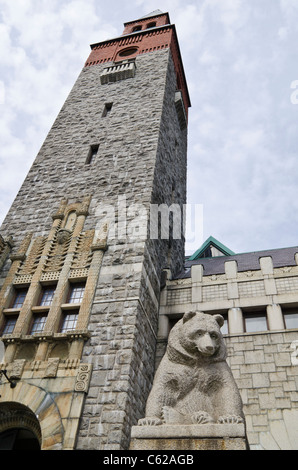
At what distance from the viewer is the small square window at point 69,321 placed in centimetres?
909

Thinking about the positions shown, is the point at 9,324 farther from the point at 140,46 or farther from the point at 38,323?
the point at 140,46

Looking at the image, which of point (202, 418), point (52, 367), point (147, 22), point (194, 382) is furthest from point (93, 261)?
point (147, 22)

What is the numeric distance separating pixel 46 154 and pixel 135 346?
9413 millimetres

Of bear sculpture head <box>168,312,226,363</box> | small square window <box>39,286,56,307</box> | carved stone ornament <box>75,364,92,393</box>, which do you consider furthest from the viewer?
small square window <box>39,286,56,307</box>

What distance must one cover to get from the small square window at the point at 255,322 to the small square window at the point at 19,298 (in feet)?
19.7

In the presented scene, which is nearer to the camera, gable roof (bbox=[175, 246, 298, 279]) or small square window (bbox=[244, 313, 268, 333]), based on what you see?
small square window (bbox=[244, 313, 268, 333])

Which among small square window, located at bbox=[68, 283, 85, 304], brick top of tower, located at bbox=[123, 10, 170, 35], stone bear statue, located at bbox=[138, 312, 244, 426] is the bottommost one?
stone bear statue, located at bbox=[138, 312, 244, 426]

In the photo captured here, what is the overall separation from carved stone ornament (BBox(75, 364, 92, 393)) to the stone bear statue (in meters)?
2.68

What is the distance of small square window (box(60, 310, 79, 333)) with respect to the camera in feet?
29.8

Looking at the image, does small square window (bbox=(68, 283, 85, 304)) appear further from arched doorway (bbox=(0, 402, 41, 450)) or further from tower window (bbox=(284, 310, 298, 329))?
tower window (bbox=(284, 310, 298, 329))

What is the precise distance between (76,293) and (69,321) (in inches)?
32.9

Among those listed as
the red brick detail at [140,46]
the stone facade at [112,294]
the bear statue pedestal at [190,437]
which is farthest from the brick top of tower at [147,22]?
the bear statue pedestal at [190,437]

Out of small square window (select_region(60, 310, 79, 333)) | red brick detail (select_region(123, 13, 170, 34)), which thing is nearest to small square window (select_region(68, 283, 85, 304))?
small square window (select_region(60, 310, 79, 333))

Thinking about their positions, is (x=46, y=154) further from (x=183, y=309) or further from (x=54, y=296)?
(x=183, y=309)
